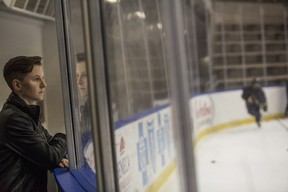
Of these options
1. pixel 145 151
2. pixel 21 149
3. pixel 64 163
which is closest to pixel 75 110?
pixel 64 163

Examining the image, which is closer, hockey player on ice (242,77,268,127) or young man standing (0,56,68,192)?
young man standing (0,56,68,192)

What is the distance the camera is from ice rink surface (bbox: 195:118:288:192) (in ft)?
8.21

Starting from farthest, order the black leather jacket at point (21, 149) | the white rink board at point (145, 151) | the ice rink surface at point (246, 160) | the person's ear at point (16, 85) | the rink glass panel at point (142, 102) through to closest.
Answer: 1. the ice rink surface at point (246, 160)
2. the rink glass panel at point (142, 102)
3. the white rink board at point (145, 151)
4. the person's ear at point (16, 85)
5. the black leather jacket at point (21, 149)

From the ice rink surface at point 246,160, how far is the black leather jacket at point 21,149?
56 centimetres

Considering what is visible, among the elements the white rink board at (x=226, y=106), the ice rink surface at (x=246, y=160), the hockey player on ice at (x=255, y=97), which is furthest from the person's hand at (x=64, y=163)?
the hockey player on ice at (x=255, y=97)

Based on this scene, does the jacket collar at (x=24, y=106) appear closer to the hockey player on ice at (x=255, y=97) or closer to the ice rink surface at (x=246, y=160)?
the ice rink surface at (x=246, y=160)

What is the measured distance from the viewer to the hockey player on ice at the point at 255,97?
5.18 m

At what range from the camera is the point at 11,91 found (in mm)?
1330

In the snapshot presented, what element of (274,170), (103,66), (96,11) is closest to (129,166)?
(103,66)

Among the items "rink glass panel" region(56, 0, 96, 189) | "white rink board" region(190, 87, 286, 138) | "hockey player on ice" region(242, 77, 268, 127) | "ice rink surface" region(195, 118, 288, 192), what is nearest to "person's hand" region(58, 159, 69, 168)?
"rink glass panel" region(56, 0, 96, 189)

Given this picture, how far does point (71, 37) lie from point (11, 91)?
333mm

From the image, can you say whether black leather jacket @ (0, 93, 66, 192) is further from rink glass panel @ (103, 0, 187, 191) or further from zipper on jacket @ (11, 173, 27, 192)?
rink glass panel @ (103, 0, 187, 191)

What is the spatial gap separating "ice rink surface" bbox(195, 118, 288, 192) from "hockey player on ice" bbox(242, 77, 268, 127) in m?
0.27

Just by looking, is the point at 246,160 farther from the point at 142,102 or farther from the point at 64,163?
the point at 64,163
